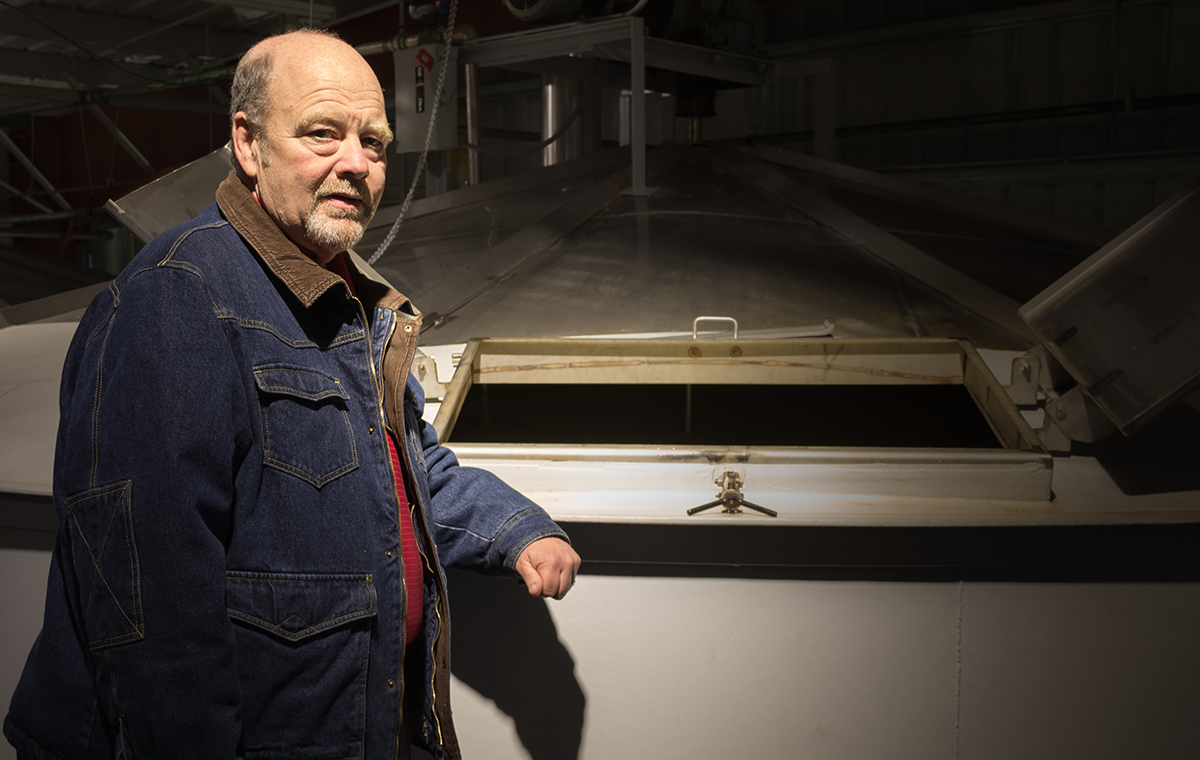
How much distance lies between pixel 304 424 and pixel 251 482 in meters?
0.08

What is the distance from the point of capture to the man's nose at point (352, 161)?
992 millimetres

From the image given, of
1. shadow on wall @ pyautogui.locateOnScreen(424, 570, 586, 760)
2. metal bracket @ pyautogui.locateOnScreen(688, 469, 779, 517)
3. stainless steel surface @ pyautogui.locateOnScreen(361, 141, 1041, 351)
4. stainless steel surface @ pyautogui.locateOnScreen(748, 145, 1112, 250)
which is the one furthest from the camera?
stainless steel surface @ pyautogui.locateOnScreen(748, 145, 1112, 250)

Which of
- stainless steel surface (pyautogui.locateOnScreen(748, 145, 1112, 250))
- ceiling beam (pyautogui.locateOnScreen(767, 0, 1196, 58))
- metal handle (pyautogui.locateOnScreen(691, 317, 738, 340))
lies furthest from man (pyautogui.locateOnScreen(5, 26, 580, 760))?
ceiling beam (pyautogui.locateOnScreen(767, 0, 1196, 58))

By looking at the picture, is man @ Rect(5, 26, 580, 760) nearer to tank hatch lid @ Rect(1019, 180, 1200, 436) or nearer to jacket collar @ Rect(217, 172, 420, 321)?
jacket collar @ Rect(217, 172, 420, 321)

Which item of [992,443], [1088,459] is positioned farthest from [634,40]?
[1088,459]

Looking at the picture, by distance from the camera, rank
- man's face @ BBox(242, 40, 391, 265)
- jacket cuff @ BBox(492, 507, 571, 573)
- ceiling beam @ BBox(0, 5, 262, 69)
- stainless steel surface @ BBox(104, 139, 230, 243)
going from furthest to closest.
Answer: ceiling beam @ BBox(0, 5, 262, 69) → stainless steel surface @ BBox(104, 139, 230, 243) → jacket cuff @ BBox(492, 507, 571, 573) → man's face @ BBox(242, 40, 391, 265)

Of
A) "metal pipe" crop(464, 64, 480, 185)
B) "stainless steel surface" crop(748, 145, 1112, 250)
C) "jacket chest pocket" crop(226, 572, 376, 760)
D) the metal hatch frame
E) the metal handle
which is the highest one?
"metal pipe" crop(464, 64, 480, 185)

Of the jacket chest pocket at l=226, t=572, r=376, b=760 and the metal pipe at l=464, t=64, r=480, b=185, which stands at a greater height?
the metal pipe at l=464, t=64, r=480, b=185

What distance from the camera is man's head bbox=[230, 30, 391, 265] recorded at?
968 mm

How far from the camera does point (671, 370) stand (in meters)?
1.75

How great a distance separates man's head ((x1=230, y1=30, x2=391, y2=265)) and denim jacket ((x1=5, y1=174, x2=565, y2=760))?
3cm

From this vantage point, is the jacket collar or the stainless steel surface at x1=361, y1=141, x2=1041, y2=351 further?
the stainless steel surface at x1=361, y1=141, x2=1041, y2=351

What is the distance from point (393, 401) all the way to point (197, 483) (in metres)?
0.27

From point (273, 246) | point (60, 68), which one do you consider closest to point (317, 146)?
point (273, 246)
